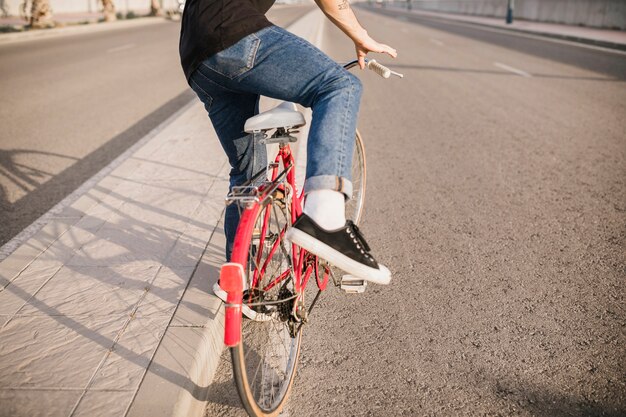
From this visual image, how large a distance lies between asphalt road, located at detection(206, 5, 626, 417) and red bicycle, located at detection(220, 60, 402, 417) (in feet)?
0.51

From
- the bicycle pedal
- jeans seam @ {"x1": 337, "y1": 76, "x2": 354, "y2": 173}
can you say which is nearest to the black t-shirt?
jeans seam @ {"x1": 337, "y1": 76, "x2": 354, "y2": 173}

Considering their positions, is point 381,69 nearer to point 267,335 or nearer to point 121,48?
point 267,335

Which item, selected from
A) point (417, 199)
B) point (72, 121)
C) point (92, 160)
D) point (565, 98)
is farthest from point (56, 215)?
point (565, 98)

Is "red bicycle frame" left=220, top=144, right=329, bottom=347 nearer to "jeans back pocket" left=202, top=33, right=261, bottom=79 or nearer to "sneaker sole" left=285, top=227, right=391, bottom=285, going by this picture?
"sneaker sole" left=285, top=227, right=391, bottom=285

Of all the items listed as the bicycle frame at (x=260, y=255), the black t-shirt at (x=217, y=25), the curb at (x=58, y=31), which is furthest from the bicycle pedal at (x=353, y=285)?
the curb at (x=58, y=31)

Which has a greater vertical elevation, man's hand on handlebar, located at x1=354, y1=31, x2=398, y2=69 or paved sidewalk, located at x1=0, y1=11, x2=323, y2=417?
man's hand on handlebar, located at x1=354, y1=31, x2=398, y2=69

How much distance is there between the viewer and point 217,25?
1.73m

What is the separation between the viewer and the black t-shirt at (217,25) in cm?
172

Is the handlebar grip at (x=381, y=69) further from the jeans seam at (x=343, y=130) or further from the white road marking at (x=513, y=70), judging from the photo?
the white road marking at (x=513, y=70)

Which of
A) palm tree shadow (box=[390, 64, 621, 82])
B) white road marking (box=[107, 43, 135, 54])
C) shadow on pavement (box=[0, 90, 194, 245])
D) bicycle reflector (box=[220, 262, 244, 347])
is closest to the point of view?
bicycle reflector (box=[220, 262, 244, 347])

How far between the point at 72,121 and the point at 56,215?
4.03 metres

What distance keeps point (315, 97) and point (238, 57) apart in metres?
0.32

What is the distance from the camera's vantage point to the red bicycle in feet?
5.21

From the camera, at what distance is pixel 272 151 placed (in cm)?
476
